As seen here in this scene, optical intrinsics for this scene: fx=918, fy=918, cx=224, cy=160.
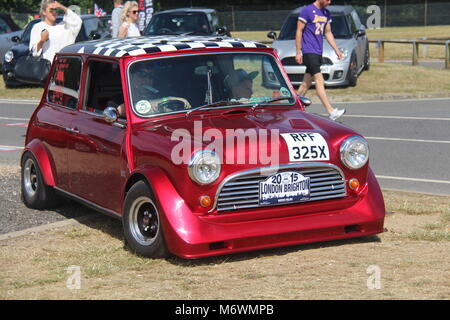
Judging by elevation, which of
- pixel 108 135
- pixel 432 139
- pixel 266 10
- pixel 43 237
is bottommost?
pixel 266 10

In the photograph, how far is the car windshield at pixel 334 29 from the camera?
21.2 meters

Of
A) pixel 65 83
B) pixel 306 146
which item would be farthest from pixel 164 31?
pixel 306 146

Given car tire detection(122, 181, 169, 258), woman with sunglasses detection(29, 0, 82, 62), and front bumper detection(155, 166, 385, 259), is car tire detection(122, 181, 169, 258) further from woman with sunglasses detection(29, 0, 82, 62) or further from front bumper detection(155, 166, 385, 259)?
woman with sunglasses detection(29, 0, 82, 62)

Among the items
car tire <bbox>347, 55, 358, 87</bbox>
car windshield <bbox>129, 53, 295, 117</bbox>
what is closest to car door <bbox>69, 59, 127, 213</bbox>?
car windshield <bbox>129, 53, 295, 117</bbox>

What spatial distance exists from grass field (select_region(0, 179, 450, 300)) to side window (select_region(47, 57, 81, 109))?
1262 millimetres

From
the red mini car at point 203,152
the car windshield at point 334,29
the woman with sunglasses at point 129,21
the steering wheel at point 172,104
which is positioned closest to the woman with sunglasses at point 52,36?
the woman with sunglasses at point 129,21

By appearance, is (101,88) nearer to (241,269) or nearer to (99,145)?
(99,145)

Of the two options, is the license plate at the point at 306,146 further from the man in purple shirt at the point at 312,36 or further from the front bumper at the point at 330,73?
the front bumper at the point at 330,73

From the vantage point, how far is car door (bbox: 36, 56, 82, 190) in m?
8.30

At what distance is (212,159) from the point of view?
6.48 m

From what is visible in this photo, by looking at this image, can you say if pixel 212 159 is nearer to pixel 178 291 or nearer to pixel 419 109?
pixel 178 291

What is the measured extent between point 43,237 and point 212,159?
2.14 m

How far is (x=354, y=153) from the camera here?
7.02 meters
